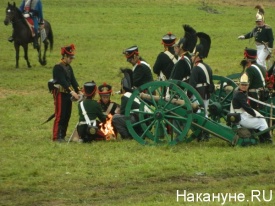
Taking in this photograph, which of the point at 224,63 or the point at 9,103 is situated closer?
the point at 9,103

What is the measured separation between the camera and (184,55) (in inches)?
667

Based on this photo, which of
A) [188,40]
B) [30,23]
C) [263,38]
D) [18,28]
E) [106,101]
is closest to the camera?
[188,40]

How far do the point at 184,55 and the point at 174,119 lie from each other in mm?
1472

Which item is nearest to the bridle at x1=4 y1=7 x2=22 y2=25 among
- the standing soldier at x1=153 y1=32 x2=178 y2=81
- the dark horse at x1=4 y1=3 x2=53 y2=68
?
the dark horse at x1=4 y1=3 x2=53 y2=68

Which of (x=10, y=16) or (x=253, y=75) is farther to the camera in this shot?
(x=10, y=16)

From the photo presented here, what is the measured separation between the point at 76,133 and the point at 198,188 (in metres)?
4.21

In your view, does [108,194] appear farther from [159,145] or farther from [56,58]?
[56,58]

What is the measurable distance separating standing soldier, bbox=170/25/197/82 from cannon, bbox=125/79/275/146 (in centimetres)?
60

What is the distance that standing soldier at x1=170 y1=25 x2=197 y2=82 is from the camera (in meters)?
16.9

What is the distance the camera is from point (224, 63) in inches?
1182

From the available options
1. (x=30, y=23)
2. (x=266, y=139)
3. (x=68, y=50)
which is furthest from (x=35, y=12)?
(x=266, y=139)

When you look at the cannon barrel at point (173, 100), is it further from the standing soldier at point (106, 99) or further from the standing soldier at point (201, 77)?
the standing soldier at point (106, 99)

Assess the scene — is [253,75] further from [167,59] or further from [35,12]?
[35,12]

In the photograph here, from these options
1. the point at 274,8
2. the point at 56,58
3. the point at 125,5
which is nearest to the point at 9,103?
the point at 56,58
